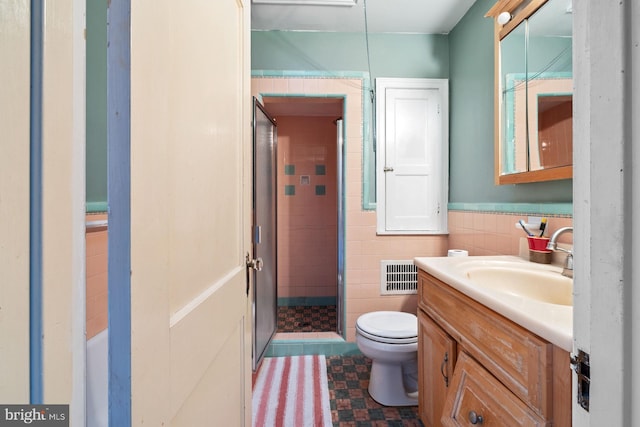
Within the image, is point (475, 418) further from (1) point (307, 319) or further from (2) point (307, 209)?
(2) point (307, 209)

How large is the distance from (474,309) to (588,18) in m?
0.83

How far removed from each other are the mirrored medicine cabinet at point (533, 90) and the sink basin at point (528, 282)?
0.43 metres

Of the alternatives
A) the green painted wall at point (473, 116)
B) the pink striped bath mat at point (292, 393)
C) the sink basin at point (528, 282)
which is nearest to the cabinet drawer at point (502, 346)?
the sink basin at point (528, 282)

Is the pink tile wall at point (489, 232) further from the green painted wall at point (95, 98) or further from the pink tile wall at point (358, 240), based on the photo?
the green painted wall at point (95, 98)

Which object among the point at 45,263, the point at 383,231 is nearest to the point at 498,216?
the point at 383,231

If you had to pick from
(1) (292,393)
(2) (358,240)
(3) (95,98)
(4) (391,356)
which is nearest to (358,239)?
(2) (358,240)

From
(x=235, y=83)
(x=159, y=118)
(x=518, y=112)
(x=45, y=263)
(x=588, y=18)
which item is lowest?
(x=45, y=263)

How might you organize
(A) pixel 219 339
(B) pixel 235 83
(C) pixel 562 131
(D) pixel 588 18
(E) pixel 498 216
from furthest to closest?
1. (E) pixel 498 216
2. (C) pixel 562 131
3. (B) pixel 235 83
4. (A) pixel 219 339
5. (D) pixel 588 18

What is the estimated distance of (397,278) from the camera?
7.30 feet

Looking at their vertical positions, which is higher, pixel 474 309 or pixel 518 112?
pixel 518 112

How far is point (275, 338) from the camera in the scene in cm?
227

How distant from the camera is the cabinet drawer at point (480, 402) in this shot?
75 centimetres

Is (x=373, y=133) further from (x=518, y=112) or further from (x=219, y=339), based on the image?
(x=219, y=339)

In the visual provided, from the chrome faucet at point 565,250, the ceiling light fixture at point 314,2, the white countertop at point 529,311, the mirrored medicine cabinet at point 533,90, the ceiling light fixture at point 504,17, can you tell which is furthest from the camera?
the ceiling light fixture at point 314,2
